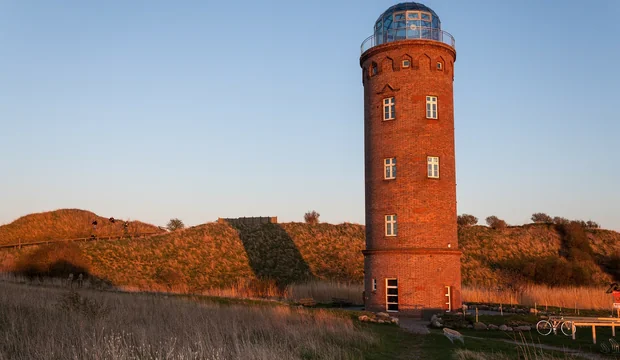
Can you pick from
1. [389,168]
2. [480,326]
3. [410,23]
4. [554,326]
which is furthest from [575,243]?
[554,326]

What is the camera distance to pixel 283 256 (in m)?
62.9

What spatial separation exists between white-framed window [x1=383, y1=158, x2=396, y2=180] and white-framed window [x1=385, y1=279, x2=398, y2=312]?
19.2ft

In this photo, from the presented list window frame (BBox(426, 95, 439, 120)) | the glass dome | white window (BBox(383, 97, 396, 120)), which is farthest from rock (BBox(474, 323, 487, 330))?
the glass dome

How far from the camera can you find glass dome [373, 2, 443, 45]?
33.2 m

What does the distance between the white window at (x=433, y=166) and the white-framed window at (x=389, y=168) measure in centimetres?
192

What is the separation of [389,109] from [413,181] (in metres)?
4.43

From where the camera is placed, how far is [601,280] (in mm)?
57562

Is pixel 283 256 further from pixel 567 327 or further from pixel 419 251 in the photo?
pixel 567 327

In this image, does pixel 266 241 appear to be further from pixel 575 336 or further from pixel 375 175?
pixel 575 336

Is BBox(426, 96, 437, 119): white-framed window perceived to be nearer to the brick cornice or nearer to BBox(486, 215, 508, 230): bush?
the brick cornice

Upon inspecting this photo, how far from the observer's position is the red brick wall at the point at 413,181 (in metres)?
31.0

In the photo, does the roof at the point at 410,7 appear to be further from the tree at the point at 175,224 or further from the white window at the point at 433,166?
the tree at the point at 175,224

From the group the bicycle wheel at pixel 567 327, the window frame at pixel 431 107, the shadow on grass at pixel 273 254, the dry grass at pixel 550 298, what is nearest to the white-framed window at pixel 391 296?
the dry grass at pixel 550 298

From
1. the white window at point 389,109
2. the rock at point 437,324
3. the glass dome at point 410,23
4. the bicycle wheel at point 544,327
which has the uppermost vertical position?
the glass dome at point 410,23
